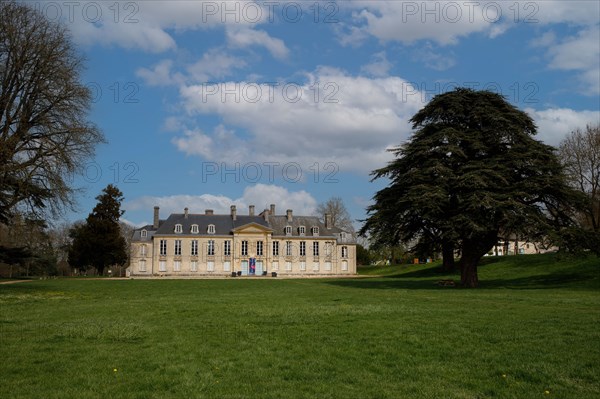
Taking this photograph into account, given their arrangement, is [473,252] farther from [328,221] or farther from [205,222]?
[205,222]

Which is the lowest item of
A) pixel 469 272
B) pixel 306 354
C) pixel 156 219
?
pixel 306 354

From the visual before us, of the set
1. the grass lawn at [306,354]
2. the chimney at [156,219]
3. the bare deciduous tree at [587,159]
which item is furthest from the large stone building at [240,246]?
the grass lawn at [306,354]

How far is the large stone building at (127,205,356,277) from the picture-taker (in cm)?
7312

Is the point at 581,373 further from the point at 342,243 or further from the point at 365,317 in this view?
the point at 342,243

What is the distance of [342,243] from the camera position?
3061 inches

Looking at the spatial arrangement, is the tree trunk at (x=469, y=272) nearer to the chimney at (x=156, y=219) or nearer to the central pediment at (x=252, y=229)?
the central pediment at (x=252, y=229)

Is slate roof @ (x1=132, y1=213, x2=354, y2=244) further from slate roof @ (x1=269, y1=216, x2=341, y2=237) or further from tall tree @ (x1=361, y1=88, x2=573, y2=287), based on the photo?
tall tree @ (x1=361, y1=88, x2=573, y2=287)

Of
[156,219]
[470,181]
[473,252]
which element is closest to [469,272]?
[473,252]

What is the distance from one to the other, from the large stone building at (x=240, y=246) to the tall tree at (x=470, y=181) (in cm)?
4439

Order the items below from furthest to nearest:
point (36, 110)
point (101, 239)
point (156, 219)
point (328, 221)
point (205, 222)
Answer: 1. point (328, 221)
2. point (205, 222)
3. point (156, 219)
4. point (101, 239)
5. point (36, 110)

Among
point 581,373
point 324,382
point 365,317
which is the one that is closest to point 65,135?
point 365,317

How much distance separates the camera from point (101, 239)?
67.0m

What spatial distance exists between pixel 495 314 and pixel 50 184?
19.8 m

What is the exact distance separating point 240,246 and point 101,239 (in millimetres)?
17856
